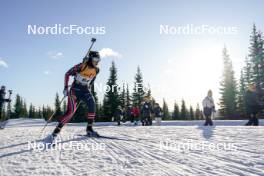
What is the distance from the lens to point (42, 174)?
371 centimetres

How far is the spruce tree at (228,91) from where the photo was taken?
4506cm

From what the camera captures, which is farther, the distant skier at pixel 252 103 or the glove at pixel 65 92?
the distant skier at pixel 252 103

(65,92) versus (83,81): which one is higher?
(83,81)

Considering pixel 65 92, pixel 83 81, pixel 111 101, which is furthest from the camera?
pixel 111 101

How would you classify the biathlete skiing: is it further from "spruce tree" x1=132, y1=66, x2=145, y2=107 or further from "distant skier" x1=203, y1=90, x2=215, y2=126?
"spruce tree" x1=132, y1=66, x2=145, y2=107

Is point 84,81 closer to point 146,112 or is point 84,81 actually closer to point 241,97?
point 146,112

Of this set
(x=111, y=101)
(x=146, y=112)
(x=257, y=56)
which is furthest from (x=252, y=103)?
(x=111, y=101)

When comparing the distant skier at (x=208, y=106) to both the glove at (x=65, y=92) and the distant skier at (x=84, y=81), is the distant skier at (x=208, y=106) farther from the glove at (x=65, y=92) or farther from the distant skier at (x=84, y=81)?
the glove at (x=65, y=92)

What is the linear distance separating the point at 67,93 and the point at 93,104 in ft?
2.73

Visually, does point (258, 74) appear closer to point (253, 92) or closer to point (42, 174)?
point (253, 92)

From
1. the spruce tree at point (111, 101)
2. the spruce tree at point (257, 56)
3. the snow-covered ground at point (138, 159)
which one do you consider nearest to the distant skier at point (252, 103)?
the snow-covered ground at point (138, 159)

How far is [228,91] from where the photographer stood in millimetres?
45969

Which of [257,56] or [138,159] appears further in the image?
[257,56]

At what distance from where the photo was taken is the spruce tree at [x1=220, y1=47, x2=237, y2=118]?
148 ft
